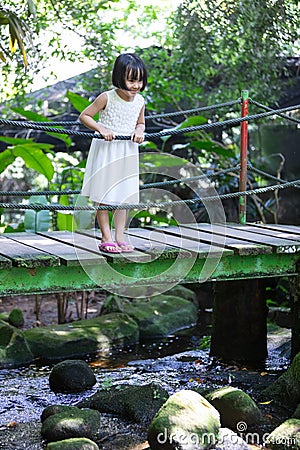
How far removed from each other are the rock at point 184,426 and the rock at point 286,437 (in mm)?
293

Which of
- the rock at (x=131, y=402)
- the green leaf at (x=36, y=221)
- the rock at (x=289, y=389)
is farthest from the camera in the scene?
the green leaf at (x=36, y=221)

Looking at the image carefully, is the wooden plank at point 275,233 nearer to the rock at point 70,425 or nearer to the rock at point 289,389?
the rock at point 289,389

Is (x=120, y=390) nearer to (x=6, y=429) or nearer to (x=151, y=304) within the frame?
(x=6, y=429)

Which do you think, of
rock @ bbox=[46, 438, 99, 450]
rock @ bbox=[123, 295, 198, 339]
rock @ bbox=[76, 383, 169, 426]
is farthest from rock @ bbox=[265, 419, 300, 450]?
rock @ bbox=[123, 295, 198, 339]

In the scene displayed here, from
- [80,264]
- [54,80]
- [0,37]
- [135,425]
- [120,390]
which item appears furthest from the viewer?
[54,80]

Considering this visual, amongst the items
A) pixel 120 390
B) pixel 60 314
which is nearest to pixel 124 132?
pixel 120 390

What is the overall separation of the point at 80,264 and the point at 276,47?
5.02 metres

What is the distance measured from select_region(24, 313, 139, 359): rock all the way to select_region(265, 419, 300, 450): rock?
250cm

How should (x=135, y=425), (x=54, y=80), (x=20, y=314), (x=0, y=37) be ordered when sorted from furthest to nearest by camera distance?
(x=54, y=80) → (x=0, y=37) → (x=20, y=314) → (x=135, y=425)

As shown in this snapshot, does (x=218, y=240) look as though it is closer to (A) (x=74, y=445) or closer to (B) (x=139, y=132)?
(B) (x=139, y=132)

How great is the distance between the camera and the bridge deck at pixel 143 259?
3.72 meters

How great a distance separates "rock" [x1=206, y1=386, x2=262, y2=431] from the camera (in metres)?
3.97

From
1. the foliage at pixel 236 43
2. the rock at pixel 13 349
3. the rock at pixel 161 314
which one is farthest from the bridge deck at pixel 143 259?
the foliage at pixel 236 43

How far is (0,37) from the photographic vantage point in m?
7.79
